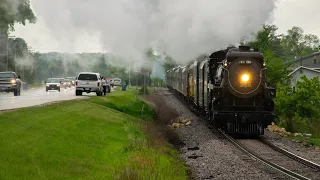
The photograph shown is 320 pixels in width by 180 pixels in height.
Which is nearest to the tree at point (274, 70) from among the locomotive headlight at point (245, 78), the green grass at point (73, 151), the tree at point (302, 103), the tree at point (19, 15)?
the tree at point (302, 103)

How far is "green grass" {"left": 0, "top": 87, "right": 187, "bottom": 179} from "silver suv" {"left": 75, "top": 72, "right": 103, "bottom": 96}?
21.8 m

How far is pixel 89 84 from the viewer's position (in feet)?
138

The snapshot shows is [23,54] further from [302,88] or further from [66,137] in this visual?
[66,137]

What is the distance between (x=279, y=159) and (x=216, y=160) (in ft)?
6.84

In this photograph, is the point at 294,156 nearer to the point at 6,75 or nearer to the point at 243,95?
the point at 243,95

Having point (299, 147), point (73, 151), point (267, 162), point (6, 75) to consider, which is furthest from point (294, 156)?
point (6, 75)

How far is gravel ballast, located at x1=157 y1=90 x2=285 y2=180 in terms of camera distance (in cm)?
1280

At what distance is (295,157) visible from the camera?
15594 millimetres

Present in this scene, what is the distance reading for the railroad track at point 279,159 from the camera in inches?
512

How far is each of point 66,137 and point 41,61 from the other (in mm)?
94769

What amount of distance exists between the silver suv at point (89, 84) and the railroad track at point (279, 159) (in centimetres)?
2310

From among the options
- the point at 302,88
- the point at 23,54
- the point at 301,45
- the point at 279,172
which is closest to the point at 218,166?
the point at 279,172

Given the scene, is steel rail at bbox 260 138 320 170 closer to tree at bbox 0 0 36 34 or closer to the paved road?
the paved road

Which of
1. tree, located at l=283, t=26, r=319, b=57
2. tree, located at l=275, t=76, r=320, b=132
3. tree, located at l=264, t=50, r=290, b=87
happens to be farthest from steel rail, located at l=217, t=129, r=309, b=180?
tree, located at l=283, t=26, r=319, b=57
